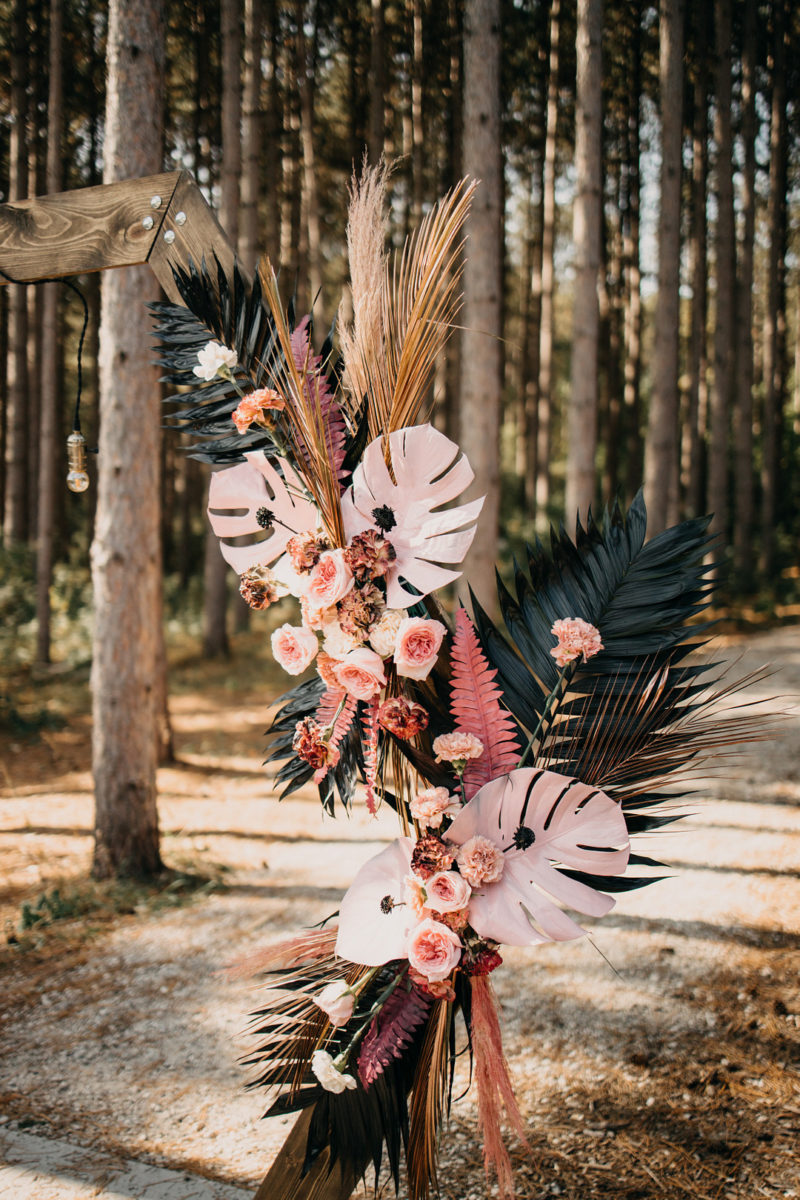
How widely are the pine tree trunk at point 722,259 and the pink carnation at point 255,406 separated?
32.8ft

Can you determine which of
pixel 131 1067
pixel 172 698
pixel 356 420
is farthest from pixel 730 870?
pixel 172 698

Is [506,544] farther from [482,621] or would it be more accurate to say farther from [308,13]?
[482,621]

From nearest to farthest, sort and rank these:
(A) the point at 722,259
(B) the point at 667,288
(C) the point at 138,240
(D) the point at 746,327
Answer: (C) the point at 138,240
(B) the point at 667,288
(A) the point at 722,259
(D) the point at 746,327

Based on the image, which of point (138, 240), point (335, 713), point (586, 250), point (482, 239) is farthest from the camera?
point (586, 250)

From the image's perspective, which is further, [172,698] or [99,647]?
[172,698]

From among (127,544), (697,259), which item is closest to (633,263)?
Result: (697,259)

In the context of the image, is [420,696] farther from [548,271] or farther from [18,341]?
[548,271]

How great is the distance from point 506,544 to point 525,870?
14.3 metres

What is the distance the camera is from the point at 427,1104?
5.57 feet

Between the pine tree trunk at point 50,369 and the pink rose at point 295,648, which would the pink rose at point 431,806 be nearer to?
the pink rose at point 295,648

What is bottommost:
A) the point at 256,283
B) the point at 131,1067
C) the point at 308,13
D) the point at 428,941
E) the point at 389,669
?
the point at 131,1067

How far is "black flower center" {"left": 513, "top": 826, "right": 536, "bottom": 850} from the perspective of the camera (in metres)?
1.59

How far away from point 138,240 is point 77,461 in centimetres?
71

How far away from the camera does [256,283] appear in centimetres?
197
